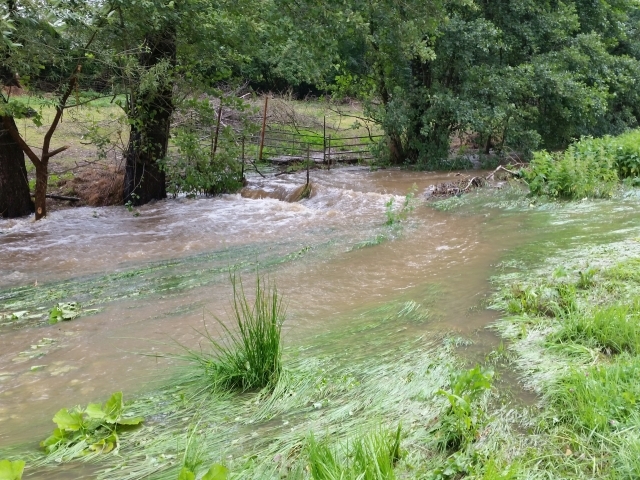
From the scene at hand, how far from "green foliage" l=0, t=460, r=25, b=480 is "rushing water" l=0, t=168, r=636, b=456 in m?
0.65

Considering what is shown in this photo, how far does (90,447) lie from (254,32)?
10.2 m

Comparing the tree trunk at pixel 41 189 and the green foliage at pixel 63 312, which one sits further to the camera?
the tree trunk at pixel 41 189

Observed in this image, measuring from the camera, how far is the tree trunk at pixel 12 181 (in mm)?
10609

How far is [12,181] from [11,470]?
995 cm

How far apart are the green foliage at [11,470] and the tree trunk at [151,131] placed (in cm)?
866

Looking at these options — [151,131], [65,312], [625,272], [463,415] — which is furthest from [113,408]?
[151,131]

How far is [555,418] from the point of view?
2.64m

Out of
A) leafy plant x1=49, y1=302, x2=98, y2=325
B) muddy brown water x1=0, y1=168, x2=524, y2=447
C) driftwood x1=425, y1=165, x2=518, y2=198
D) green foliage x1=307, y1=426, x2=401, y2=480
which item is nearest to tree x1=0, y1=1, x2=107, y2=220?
muddy brown water x1=0, y1=168, x2=524, y2=447

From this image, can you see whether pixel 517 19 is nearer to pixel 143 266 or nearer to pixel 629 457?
pixel 143 266

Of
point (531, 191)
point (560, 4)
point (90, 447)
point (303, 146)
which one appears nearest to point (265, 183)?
point (303, 146)

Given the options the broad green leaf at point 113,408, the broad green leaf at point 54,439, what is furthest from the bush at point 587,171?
the broad green leaf at point 54,439

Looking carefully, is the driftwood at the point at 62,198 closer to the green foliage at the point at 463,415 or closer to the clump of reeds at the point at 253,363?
the clump of reeds at the point at 253,363

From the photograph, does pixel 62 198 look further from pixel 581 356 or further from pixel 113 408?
pixel 581 356

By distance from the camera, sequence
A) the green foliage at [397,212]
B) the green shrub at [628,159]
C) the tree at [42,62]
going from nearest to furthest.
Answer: the tree at [42,62] → the green foliage at [397,212] → the green shrub at [628,159]
